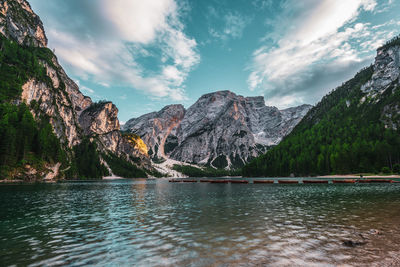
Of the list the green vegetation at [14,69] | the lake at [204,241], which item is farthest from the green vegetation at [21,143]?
the lake at [204,241]

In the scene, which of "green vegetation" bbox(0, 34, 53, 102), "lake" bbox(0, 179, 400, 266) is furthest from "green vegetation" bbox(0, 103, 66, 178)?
"lake" bbox(0, 179, 400, 266)

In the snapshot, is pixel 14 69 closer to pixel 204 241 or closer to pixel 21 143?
pixel 21 143

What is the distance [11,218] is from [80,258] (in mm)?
18308

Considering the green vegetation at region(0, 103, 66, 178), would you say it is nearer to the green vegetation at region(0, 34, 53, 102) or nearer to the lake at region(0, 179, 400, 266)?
the green vegetation at region(0, 34, 53, 102)

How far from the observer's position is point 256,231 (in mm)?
16969

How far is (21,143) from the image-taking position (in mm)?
102938

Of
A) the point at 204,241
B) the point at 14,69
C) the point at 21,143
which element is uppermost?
the point at 14,69

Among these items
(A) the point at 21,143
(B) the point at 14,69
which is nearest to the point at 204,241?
(A) the point at 21,143

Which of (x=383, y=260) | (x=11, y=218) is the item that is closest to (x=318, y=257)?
(x=383, y=260)

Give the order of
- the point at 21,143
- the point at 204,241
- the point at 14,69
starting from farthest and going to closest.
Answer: the point at 14,69
the point at 21,143
the point at 204,241

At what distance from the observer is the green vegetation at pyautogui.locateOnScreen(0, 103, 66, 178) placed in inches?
3652

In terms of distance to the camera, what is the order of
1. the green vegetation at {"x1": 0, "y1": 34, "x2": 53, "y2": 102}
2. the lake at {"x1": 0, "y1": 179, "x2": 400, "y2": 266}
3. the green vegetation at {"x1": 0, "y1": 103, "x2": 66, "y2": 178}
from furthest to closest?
the green vegetation at {"x1": 0, "y1": 34, "x2": 53, "y2": 102} → the green vegetation at {"x1": 0, "y1": 103, "x2": 66, "y2": 178} → the lake at {"x1": 0, "y1": 179, "x2": 400, "y2": 266}

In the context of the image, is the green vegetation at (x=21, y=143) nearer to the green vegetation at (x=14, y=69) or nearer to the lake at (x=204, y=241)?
the green vegetation at (x=14, y=69)

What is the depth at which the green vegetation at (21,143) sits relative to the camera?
304 feet
